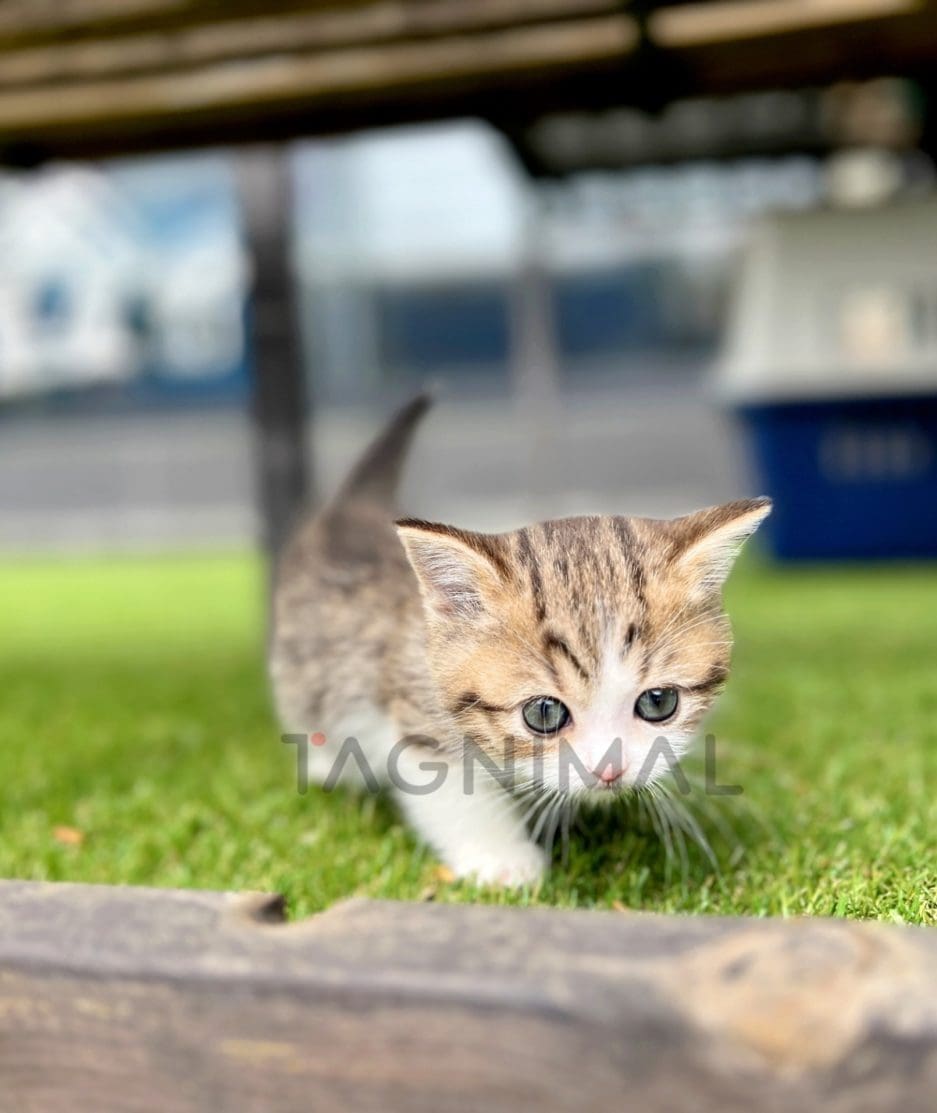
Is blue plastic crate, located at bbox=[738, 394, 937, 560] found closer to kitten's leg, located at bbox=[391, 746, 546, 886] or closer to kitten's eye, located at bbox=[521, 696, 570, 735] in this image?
kitten's leg, located at bbox=[391, 746, 546, 886]

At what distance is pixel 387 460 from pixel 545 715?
109 cm

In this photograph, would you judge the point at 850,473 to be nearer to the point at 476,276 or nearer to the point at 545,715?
the point at 476,276

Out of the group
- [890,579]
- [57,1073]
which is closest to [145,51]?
[57,1073]

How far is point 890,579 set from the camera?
183 inches

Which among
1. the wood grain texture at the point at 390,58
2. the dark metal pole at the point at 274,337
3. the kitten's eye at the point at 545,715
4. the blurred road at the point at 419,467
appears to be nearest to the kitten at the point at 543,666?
the kitten's eye at the point at 545,715

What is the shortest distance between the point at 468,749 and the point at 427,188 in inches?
250

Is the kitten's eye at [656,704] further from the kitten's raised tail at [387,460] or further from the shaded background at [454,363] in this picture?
the kitten's raised tail at [387,460]

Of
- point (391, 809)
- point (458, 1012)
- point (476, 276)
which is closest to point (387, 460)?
point (391, 809)

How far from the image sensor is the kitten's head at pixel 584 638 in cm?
132

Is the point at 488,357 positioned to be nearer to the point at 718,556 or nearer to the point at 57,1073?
the point at 718,556

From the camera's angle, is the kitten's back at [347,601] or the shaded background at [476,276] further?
the shaded background at [476,276]

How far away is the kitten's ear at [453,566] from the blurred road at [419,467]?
4240 millimetres

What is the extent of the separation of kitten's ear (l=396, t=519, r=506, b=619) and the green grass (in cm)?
36

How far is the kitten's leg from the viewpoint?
1486mm
